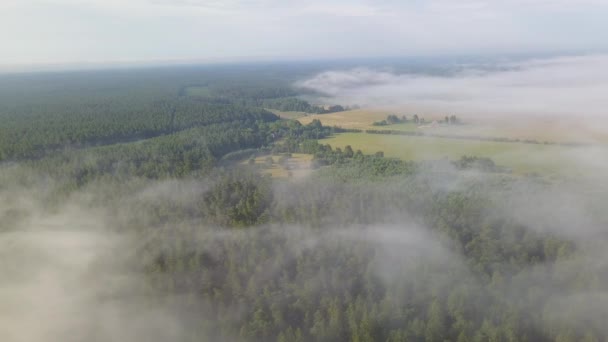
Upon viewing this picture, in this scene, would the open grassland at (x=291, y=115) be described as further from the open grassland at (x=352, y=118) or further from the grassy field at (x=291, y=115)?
the open grassland at (x=352, y=118)

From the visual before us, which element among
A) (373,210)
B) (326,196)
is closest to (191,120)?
(326,196)

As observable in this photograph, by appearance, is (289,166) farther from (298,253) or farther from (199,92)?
(199,92)

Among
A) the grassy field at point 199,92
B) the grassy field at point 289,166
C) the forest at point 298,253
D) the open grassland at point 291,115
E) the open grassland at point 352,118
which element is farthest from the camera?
the grassy field at point 199,92

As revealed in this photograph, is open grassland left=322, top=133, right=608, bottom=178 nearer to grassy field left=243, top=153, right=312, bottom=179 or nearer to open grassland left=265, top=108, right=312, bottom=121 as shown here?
grassy field left=243, top=153, right=312, bottom=179

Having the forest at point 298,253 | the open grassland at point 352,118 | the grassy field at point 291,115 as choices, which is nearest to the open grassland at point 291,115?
the grassy field at point 291,115

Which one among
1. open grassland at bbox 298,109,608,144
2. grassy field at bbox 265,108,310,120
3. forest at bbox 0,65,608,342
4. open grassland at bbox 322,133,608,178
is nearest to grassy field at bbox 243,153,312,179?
forest at bbox 0,65,608,342

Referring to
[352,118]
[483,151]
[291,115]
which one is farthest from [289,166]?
[291,115]
